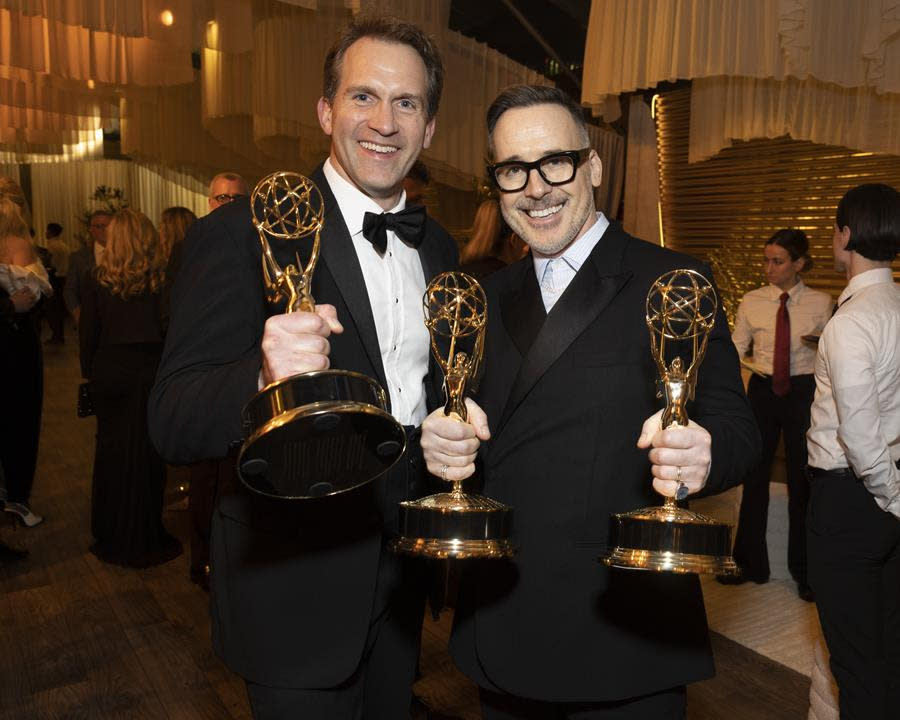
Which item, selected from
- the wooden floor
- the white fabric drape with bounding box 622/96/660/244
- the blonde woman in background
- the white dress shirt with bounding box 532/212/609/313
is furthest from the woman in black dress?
the white fabric drape with bounding box 622/96/660/244

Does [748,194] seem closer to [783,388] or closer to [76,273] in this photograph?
[783,388]

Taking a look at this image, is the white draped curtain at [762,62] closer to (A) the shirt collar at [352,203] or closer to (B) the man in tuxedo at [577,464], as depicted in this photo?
(B) the man in tuxedo at [577,464]

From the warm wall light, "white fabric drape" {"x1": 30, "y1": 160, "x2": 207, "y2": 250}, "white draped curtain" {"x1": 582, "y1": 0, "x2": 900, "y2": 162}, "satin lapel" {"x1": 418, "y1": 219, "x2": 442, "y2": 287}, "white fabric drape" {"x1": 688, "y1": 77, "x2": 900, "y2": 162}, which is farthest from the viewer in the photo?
"white fabric drape" {"x1": 30, "y1": 160, "x2": 207, "y2": 250}

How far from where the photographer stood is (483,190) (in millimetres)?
7961

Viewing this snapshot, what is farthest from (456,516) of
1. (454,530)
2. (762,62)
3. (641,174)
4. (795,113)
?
(641,174)

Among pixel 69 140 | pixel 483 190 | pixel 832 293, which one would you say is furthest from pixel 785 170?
pixel 69 140

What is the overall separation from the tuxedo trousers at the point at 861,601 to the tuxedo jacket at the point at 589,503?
1189 mm

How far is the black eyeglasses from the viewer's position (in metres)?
1.68

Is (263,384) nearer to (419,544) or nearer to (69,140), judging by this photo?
(419,544)

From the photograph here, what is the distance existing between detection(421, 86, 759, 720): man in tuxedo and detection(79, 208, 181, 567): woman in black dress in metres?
3.30

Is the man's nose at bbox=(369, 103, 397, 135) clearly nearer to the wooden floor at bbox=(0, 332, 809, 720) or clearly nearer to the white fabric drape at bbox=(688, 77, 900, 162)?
the wooden floor at bbox=(0, 332, 809, 720)

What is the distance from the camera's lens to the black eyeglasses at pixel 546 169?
1679mm

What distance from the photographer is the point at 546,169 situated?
1.69 metres

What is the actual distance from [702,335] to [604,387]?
214 mm
